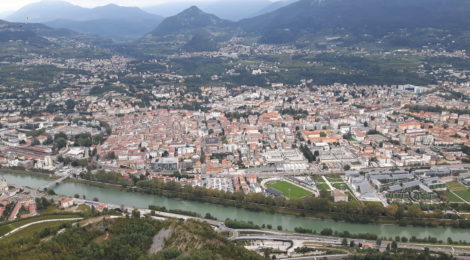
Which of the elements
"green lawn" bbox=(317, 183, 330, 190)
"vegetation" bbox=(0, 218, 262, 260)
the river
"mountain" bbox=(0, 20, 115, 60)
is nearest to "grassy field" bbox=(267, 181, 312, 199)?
"green lawn" bbox=(317, 183, 330, 190)

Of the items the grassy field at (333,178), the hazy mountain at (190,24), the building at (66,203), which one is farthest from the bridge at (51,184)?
the hazy mountain at (190,24)

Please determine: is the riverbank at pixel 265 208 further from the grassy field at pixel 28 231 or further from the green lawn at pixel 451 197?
the grassy field at pixel 28 231

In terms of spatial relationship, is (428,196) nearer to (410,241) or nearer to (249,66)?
(410,241)

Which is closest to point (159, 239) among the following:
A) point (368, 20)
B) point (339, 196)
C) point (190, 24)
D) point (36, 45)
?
point (339, 196)

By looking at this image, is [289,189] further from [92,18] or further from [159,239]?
[92,18]

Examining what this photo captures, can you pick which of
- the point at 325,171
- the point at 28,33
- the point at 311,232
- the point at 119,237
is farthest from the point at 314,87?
the point at 28,33

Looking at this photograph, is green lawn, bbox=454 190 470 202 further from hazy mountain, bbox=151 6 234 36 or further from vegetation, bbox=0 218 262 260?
hazy mountain, bbox=151 6 234 36
